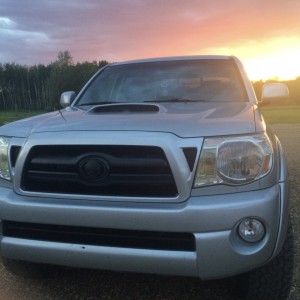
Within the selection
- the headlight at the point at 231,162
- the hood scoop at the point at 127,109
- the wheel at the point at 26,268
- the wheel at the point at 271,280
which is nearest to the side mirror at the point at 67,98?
the hood scoop at the point at 127,109

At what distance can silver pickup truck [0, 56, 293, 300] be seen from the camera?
2.41 meters

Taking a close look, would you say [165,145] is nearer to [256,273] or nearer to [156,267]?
[156,267]

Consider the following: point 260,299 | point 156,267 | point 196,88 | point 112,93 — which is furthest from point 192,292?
point 112,93

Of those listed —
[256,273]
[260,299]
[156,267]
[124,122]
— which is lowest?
[260,299]

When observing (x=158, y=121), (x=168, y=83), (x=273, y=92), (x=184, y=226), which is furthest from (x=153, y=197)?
(x=273, y=92)

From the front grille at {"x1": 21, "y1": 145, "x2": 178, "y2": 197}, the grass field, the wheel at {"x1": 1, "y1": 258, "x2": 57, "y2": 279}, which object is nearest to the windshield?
the front grille at {"x1": 21, "y1": 145, "x2": 178, "y2": 197}

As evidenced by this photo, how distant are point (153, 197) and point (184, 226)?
250mm

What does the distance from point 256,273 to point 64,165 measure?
1.36 m

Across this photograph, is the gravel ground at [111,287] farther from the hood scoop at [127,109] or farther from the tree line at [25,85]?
the tree line at [25,85]

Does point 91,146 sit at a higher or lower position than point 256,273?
higher

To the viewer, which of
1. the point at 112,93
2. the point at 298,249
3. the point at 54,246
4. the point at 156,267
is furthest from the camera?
the point at 112,93

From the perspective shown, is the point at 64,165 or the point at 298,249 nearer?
the point at 64,165

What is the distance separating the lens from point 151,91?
4004 mm

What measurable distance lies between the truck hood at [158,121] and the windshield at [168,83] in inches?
20.8
